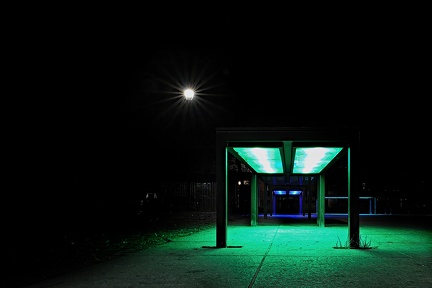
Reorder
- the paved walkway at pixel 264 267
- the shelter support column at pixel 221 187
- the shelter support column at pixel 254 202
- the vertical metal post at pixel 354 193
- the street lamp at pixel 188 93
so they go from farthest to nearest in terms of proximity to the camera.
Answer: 1. the shelter support column at pixel 254 202
2. the street lamp at pixel 188 93
3. the shelter support column at pixel 221 187
4. the vertical metal post at pixel 354 193
5. the paved walkway at pixel 264 267

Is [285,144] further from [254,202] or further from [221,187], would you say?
[254,202]

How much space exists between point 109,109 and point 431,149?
2412cm

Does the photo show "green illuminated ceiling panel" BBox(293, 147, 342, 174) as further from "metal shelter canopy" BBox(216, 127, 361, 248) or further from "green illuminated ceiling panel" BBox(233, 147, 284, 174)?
"green illuminated ceiling panel" BBox(233, 147, 284, 174)

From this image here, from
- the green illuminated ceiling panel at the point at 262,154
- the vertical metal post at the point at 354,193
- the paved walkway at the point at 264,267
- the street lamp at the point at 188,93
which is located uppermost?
the street lamp at the point at 188,93

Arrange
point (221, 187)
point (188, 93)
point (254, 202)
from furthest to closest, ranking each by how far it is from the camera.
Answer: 1. point (254, 202)
2. point (188, 93)
3. point (221, 187)

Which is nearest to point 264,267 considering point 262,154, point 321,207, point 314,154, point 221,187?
point 221,187

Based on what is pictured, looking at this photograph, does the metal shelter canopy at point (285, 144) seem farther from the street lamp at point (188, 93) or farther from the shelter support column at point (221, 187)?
the street lamp at point (188, 93)

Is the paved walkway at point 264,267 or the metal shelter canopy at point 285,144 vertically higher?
the metal shelter canopy at point 285,144

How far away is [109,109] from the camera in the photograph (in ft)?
68.0

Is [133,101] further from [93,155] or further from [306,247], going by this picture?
[306,247]

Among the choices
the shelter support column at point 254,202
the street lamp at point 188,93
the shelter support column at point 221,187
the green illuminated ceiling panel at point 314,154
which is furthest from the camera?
the shelter support column at point 254,202

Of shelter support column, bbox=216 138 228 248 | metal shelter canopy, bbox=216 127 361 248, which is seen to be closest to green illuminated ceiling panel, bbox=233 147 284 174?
metal shelter canopy, bbox=216 127 361 248

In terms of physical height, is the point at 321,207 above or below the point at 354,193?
below

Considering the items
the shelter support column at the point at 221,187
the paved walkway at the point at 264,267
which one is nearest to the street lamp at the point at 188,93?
the shelter support column at the point at 221,187
